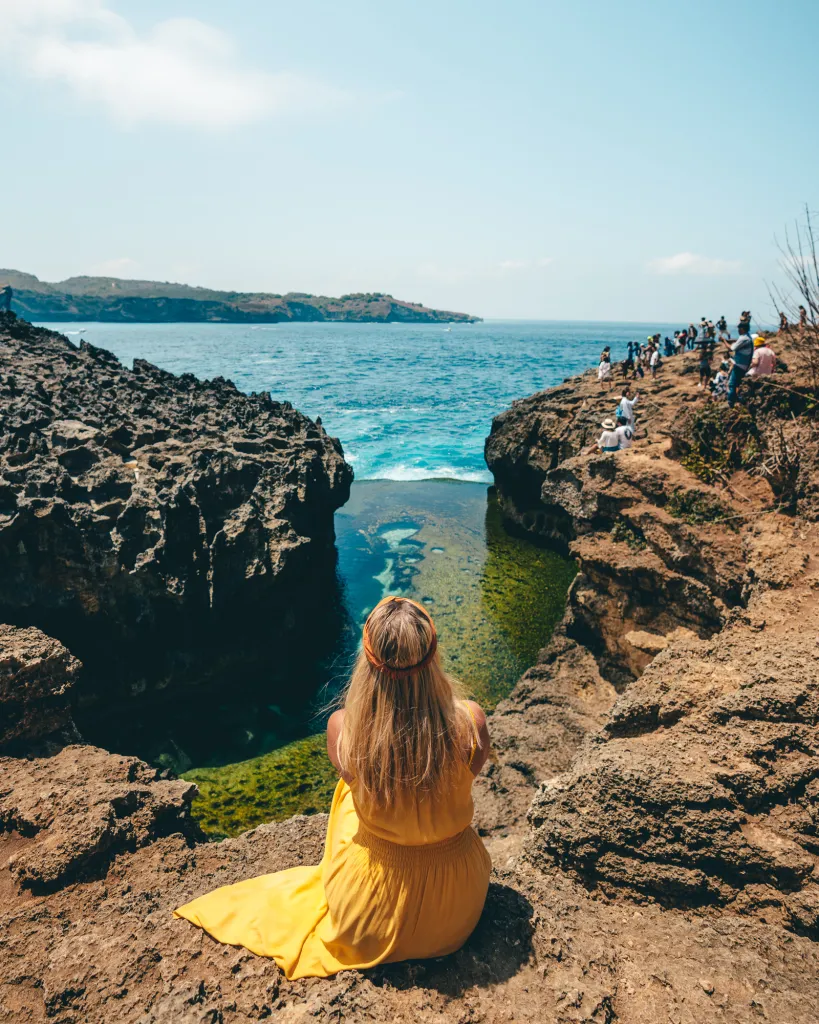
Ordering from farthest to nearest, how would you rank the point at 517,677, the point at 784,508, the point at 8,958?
the point at 517,677 → the point at 784,508 → the point at 8,958

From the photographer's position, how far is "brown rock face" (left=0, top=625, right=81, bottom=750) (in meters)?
5.07

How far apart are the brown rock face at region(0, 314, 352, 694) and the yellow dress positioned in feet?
24.7

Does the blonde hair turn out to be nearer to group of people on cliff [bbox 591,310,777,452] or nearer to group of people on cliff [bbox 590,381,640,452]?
group of people on cliff [bbox 591,310,777,452]

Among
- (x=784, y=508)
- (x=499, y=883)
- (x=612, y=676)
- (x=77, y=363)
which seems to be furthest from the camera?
(x=77, y=363)

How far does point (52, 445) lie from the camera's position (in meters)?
10.8

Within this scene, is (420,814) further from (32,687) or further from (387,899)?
(32,687)

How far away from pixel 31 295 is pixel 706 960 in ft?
617

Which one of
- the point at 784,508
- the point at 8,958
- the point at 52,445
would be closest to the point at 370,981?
→ the point at 8,958

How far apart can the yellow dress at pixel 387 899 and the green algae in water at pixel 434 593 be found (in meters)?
4.39

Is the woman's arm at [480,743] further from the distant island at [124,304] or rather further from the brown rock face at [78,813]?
the distant island at [124,304]

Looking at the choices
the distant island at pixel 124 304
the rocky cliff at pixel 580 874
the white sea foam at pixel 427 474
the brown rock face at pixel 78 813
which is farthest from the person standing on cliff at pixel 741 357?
the distant island at pixel 124 304

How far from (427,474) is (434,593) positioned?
1216cm

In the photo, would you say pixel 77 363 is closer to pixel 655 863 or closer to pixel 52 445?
pixel 52 445

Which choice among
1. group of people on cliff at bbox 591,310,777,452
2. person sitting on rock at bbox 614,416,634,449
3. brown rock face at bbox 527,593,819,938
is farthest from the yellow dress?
person sitting on rock at bbox 614,416,634,449
